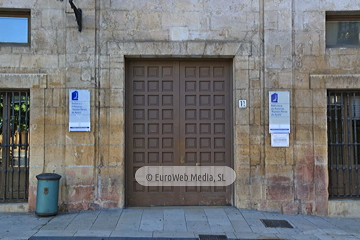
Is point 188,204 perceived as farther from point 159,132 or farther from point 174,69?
point 174,69

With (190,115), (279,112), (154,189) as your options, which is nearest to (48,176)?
(154,189)

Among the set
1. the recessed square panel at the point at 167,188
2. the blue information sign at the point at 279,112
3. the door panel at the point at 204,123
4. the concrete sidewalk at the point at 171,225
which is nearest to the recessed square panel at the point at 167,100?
the door panel at the point at 204,123

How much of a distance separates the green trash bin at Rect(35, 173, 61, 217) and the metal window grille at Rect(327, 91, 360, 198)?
19.7 feet

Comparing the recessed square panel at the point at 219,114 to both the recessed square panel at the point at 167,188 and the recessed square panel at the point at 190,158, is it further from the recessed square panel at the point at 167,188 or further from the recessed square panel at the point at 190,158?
the recessed square panel at the point at 167,188

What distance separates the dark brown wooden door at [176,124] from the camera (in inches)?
283

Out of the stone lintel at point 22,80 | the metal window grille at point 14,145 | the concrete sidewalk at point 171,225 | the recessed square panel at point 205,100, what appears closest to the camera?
the concrete sidewalk at point 171,225

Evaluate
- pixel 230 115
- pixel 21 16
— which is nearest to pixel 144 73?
pixel 230 115

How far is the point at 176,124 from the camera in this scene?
721 cm

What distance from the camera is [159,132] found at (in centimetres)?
720

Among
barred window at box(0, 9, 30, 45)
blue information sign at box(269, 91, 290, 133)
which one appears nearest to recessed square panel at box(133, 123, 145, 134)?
blue information sign at box(269, 91, 290, 133)

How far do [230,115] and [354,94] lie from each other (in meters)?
2.81

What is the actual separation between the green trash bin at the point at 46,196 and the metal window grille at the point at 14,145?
764 mm

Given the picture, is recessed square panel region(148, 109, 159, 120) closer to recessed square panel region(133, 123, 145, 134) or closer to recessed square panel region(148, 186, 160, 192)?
recessed square panel region(133, 123, 145, 134)

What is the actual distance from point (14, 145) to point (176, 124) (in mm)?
3561
